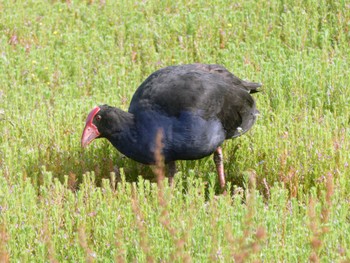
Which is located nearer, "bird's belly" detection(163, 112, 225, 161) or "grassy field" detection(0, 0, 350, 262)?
"grassy field" detection(0, 0, 350, 262)

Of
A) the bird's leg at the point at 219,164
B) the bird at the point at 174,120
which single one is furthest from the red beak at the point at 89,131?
the bird's leg at the point at 219,164

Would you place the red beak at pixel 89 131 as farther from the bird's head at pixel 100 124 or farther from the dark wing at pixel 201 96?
the dark wing at pixel 201 96

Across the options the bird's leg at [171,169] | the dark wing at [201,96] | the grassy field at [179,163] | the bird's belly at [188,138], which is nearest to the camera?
the grassy field at [179,163]

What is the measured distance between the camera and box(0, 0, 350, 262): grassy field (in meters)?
5.25

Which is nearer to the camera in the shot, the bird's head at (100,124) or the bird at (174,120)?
the bird at (174,120)

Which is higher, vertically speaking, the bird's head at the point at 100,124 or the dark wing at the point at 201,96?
the dark wing at the point at 201,96

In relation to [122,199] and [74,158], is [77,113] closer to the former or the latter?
[74,158]

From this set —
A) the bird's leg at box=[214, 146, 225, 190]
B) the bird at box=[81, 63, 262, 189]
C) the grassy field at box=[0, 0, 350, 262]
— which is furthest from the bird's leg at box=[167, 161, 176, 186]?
the bird's leg at box=[214, 146, 225, 190]

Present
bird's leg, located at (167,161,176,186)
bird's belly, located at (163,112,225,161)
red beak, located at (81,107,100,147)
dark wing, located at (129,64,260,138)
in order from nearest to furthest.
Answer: bird's belly, located at (163,112,225,161)
dark wing, located at (129,64,260,138)
red beak, located at (81,107,100,147)
bird's leg, located at (167,161,176,186)

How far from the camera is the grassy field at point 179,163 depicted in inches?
207

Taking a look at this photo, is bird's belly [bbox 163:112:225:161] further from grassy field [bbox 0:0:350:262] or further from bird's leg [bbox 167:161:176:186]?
bird's leg [bbox 167:161:176:186]

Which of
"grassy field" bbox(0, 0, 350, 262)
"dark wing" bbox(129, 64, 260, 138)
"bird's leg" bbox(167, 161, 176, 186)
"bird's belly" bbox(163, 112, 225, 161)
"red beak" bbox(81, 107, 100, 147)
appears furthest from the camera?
"bird's leg" bbox(167, 161, 176, 186)

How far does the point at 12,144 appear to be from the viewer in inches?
304

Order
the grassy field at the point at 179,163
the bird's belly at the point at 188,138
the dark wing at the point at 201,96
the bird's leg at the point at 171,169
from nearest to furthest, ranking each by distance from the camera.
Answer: the grassy field at the point at 179,163, the bird's belly at the point at 188,138, the dark wing at the point at 201,96, the bird's leg at the point at 171,169
